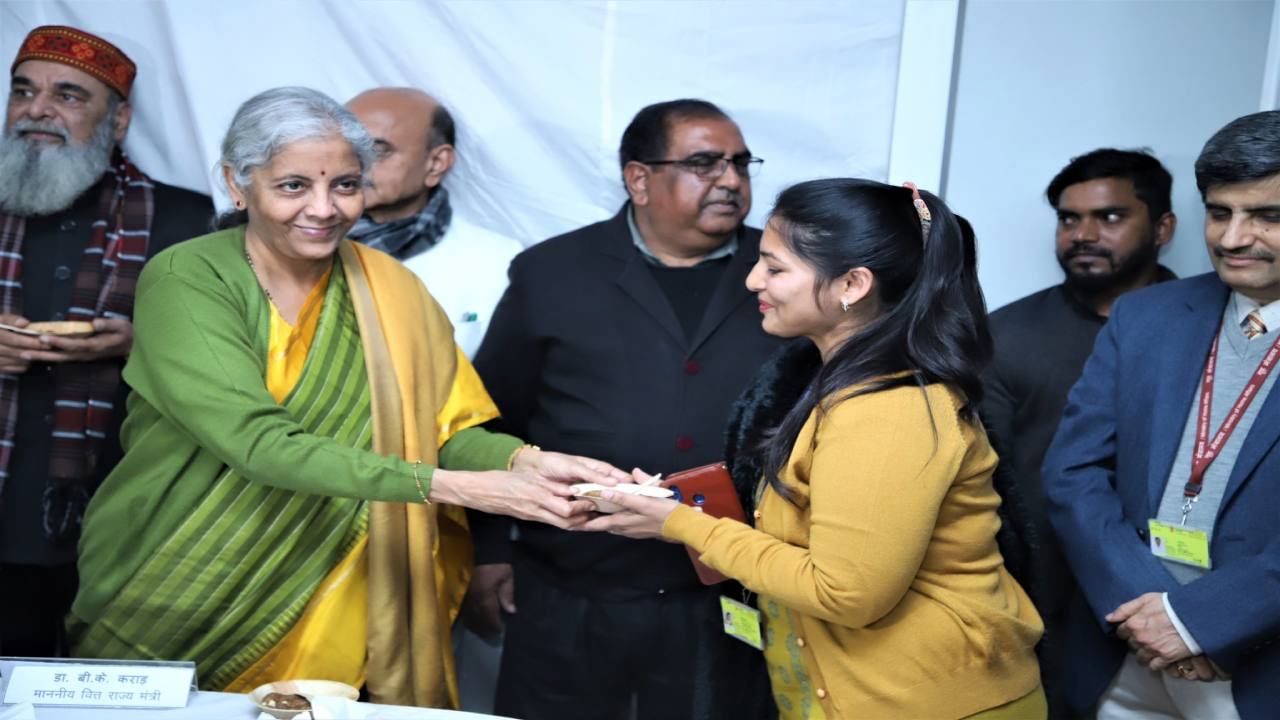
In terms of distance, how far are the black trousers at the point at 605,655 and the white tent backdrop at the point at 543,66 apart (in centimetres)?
114

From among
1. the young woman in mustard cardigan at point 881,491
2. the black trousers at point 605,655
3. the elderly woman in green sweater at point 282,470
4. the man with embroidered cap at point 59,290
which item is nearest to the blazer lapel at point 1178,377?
the young woman in mustard cardigan at point 881,491

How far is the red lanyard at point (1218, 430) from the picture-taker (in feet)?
7.80

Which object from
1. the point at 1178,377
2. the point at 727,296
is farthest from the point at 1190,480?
the point at 727,296

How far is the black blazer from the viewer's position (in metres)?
2.85

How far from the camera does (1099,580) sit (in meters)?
2.45

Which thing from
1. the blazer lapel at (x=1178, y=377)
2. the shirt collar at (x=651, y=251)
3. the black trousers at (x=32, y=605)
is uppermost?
the shirt collar at (x=651, y=251)

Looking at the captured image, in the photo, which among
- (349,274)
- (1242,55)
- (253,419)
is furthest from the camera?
(1242,55)

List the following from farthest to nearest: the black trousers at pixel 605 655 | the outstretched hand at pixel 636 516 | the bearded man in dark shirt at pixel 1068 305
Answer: the bearded man in dark shirt at pixel 1068 305 → the black trousers at pixel 605 655 → the outstretched hand at pixel 636 516

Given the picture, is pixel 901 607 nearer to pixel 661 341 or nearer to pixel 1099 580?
pixel 1099 580

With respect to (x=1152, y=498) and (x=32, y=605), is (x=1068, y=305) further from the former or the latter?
(x=32, y=605)

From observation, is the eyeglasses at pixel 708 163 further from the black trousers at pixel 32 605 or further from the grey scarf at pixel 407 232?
the black trousers at pixel 32 605

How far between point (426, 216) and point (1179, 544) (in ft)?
6.70

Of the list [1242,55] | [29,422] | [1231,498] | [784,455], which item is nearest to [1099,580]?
[1231,498]

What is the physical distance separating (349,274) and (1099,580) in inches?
Answer: 66.5
